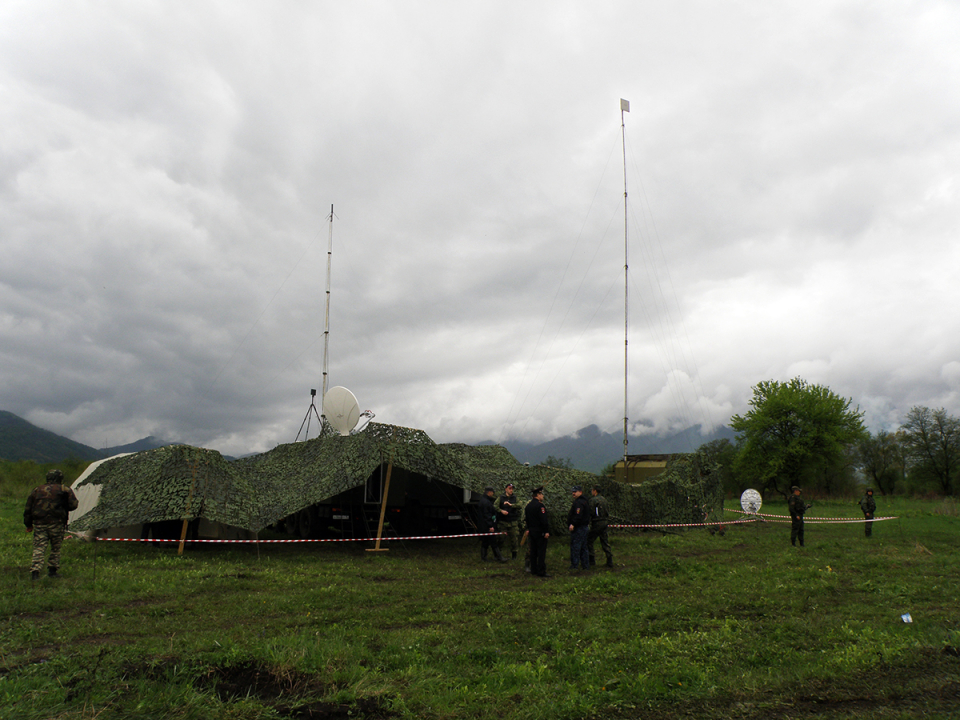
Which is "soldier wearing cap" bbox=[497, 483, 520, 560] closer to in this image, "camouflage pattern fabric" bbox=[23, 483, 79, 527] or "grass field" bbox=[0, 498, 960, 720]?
"grass field" bbox=[0, 498, 960, 720]

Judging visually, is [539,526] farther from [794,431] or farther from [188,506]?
[794,431]

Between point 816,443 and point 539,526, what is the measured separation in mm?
42758

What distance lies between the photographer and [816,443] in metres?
46.9

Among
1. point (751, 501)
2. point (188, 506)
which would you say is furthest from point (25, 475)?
point (751, 501)

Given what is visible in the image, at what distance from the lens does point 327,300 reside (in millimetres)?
23688

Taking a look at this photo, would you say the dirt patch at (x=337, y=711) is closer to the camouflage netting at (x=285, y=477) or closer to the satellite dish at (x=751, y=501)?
the camouflage netting at (x=285, y=477)

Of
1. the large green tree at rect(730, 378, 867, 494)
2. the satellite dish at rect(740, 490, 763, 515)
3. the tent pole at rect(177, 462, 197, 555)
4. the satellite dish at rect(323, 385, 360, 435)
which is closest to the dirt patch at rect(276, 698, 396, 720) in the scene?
the tent pole at rect(177, 462, 197, 555)

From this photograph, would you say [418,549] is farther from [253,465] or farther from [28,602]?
[28,602]

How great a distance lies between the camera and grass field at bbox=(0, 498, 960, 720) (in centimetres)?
509

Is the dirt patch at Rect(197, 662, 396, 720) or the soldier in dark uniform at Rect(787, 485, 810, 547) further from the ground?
the soldier in dark uniform at Rect(787, 485, 810, 547)

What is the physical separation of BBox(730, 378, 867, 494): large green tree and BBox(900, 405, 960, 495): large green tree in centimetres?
1790

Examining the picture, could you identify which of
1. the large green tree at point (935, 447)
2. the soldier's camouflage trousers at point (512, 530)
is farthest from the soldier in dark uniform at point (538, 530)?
the large green tree at point (935, 447)

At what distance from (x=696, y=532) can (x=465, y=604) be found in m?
16.0

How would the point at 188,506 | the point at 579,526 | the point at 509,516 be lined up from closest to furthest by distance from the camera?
the point at 579,526 → the point at 188,506 → the point at 509,516
